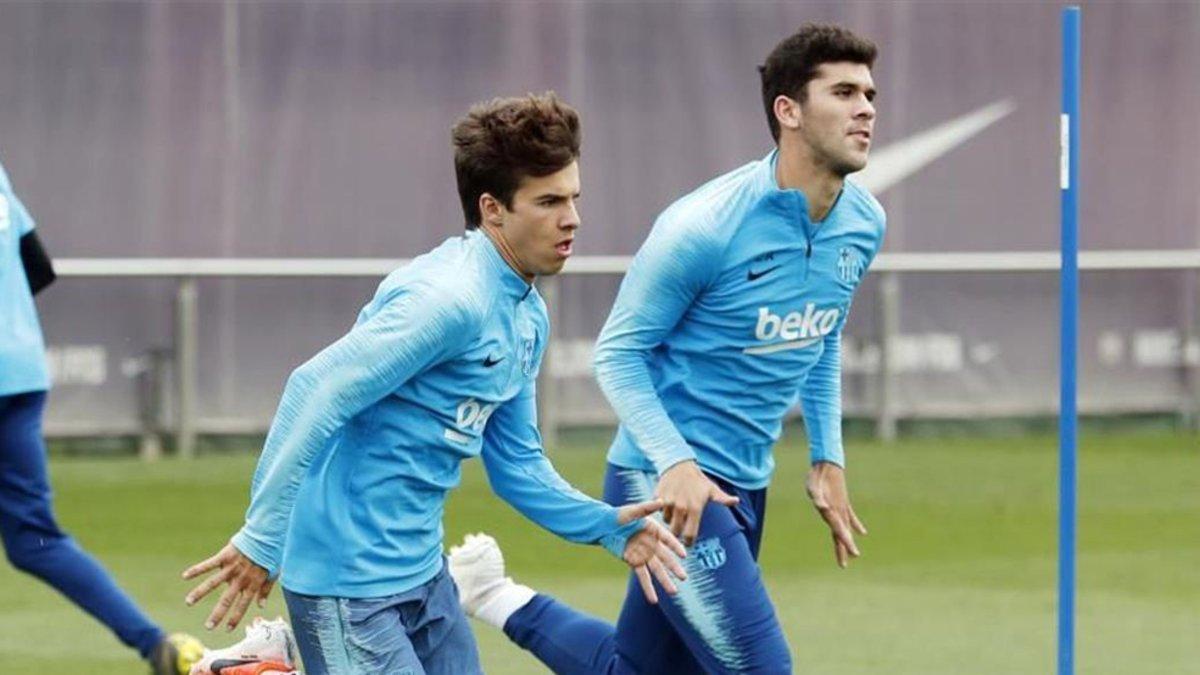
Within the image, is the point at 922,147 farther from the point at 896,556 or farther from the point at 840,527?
the point at 840,527

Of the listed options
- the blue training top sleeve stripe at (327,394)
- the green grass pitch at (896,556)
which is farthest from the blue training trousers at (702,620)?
the green grass pitch at (896,556)

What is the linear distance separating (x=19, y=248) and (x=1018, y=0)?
10587 mm

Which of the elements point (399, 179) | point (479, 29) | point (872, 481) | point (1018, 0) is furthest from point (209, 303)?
point (1018, 0)

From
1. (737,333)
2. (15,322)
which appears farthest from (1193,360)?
(737,333)

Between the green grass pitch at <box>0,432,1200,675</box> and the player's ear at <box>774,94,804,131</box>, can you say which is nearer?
the player's ear at <box>774,94,804,131</box>

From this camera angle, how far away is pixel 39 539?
8.38 meters

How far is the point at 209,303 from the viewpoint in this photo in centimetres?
1650

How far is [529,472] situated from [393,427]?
0.52m

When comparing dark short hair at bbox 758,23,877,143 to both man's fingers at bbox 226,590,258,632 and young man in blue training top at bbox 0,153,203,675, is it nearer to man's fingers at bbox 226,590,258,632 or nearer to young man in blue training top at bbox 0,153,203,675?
man's fingers at bbox 226,590,258,632

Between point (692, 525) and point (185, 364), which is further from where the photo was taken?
point (185, 364)

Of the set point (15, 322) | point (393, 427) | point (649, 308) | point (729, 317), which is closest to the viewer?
point (393, 427)

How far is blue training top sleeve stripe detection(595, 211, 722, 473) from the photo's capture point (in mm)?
6527

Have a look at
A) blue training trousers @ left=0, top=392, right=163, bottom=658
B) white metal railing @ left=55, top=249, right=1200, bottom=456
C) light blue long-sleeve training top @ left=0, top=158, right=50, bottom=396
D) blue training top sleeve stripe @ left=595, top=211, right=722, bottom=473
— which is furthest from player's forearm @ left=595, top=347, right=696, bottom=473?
white metal railing @ left=55, top=249, right=1200, bottom=456

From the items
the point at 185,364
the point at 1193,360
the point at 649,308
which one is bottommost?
the point at 1193,360
